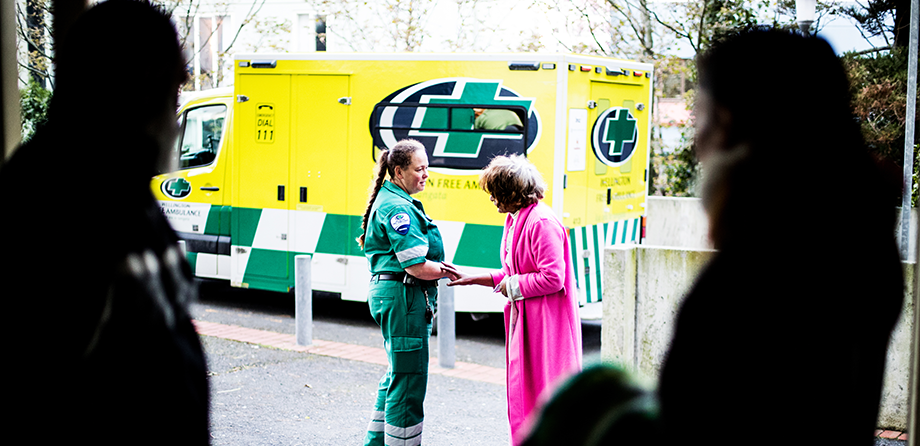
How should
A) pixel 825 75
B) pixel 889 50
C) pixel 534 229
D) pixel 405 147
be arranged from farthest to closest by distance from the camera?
pixel 889 50
pixel 405 147
pixel 534 229
pixel 825 75

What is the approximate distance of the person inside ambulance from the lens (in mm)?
7832

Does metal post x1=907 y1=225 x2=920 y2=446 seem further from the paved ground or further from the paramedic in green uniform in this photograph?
the paved ground

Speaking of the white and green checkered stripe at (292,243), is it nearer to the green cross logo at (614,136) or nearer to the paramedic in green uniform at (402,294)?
the green cross logo at (614,136)

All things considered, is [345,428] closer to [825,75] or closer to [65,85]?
[65,85]

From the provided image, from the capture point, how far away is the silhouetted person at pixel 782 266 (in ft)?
4.58

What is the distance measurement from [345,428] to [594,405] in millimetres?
4488

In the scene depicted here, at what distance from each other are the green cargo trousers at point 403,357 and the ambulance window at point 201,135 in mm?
6011

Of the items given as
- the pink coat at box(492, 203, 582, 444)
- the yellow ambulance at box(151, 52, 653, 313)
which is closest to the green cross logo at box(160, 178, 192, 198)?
the yellow ambulance at box(151, 52, 653, 313)

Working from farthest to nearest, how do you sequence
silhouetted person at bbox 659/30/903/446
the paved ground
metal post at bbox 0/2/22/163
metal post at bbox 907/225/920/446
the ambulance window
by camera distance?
the ambulance window
the paved ground
metal post at bbox 0/2/22/163
metal post at bbox 907/225/920/446
silhouetted person at bbox 659/30/903/446

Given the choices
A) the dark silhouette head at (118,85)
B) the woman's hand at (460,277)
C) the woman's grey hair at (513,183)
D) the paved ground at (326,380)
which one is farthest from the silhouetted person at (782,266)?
the paved ground at (326,380)

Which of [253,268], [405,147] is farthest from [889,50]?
[405,147]

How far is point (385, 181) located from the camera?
4.62m

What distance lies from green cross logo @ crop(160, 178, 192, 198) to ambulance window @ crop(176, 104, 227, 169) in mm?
193

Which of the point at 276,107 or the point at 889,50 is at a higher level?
the point at 889,50
